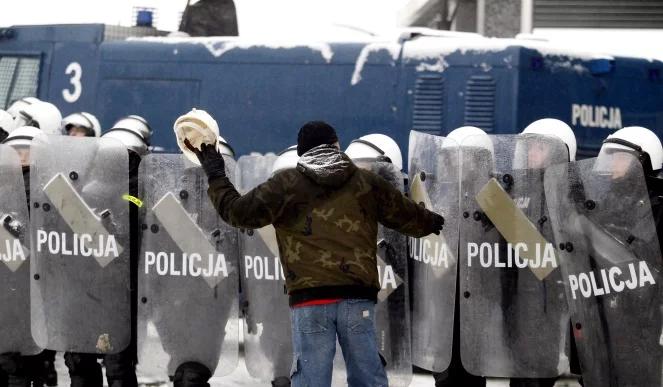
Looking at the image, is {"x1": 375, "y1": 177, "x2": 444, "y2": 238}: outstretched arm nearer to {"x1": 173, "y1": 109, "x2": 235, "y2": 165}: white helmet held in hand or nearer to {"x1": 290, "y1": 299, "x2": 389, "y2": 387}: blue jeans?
{"x1": 290, "y1": 299, "x2": 389, "y2": 387}: blue jeans

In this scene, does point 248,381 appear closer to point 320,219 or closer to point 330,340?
point 330,340

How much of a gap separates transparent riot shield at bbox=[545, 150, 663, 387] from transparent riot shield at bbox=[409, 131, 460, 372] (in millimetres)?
521

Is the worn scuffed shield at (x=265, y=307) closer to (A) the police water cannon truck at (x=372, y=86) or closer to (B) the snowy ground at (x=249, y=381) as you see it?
(B) the snowy ground at (x=249, y=381)

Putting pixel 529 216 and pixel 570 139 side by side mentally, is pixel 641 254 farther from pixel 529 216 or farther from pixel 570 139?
pixel 570 139

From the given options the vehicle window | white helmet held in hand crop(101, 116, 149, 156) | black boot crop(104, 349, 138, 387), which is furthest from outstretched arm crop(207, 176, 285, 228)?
the vehicle window

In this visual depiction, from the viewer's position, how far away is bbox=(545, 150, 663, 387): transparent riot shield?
19.9ft

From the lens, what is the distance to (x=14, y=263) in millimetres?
7477

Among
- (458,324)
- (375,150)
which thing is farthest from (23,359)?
(458,324)

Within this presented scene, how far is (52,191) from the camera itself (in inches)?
283

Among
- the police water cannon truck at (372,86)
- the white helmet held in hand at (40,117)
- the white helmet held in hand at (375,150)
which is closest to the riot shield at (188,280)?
the white helmet held in hand at (375,150)

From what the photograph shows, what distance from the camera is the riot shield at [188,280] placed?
277 inches

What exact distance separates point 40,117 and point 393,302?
168 inches

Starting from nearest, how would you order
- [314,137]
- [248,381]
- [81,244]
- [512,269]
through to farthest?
[314,137] < [512,269] < [81,244] < [248,381]

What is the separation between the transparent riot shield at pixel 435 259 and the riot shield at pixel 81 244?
62.9 inches
